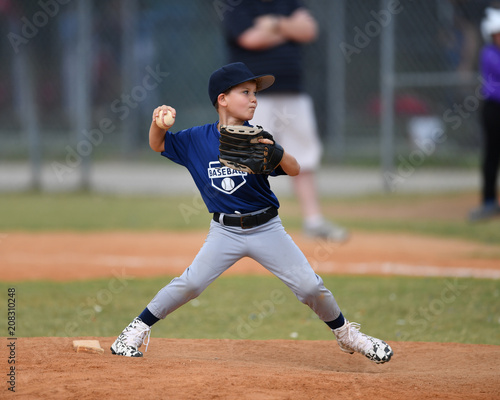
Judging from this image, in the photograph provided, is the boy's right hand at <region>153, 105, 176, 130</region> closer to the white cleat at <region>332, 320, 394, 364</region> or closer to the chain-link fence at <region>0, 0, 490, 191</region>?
the white cleat at <region>332, 320, 394, 364</region>

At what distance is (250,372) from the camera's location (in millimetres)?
3369

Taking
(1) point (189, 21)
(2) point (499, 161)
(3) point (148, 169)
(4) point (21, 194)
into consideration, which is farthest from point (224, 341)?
(1) point (189, 21)

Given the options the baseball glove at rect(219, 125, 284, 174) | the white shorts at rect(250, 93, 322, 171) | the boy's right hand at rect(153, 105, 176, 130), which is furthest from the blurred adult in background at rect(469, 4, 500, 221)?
the boy's right hand at rect(153, 105, 176, 130)

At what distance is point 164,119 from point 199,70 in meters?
10.0

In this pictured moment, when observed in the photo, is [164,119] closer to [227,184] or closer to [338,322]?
[227,184]

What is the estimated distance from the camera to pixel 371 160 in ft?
42.8

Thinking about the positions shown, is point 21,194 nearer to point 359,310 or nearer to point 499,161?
point 499,161

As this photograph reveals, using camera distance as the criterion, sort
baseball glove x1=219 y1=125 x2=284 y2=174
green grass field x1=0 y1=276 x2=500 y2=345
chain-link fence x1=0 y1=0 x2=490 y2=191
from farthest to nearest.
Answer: chain-link fence x1=0 y1=0 x2=490 y2=191 → green grass field x1=0 y1=276 x2=500 y2=345 → baseball glove x1=219 y1=125 x2=284 y2=174

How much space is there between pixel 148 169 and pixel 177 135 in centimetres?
962

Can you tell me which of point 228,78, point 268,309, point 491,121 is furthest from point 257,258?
point 491,121

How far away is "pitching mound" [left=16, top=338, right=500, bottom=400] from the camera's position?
10.1 ft

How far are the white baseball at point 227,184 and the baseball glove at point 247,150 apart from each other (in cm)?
22

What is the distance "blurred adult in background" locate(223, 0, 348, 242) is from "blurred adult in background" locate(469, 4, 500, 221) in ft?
6.54

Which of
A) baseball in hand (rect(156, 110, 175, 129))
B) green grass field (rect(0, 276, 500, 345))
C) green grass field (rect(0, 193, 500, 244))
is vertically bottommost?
green grass field (rect(0, 193, 500, 244))
